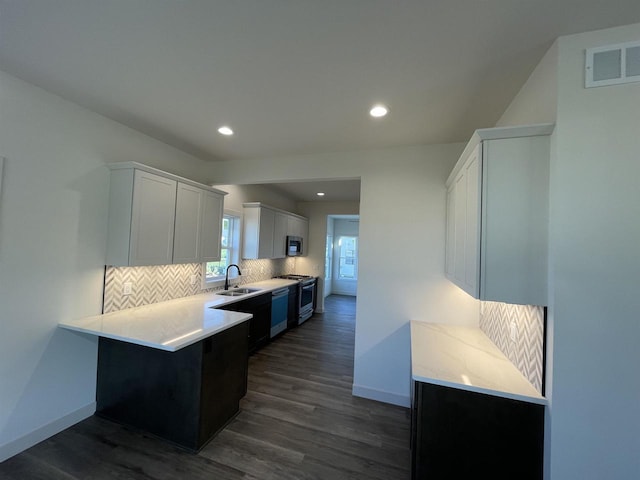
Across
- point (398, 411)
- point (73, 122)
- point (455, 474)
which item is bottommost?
point (398, 411)

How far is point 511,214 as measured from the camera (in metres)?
1.40

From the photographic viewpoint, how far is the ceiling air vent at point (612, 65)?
3.95 feet

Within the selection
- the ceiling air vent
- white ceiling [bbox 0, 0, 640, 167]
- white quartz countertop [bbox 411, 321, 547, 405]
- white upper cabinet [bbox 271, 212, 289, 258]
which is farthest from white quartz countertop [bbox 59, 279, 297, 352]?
the ceiling air vent

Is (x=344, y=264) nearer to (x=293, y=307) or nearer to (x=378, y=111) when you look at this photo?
(x=293, y=307)

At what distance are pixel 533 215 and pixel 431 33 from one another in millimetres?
1093

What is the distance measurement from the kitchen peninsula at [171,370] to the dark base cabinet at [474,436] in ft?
5.10

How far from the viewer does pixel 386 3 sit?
1.14 meters

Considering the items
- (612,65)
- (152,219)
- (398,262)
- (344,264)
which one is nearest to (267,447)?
(398,262)

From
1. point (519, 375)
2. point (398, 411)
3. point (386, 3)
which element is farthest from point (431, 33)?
point (398, 411)

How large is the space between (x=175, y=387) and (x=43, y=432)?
3.48 feet

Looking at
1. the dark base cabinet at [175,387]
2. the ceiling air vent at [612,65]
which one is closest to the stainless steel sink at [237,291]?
the dark base cabinet at [175,387]

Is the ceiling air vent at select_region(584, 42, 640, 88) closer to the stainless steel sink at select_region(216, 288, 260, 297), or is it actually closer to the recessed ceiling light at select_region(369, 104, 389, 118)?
the recessed ceiling light at select_region(369, 104, 389, 118)

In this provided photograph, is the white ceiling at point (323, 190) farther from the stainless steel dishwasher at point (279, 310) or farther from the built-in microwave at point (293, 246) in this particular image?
the stainless steel dishwasher at point (279, 310)

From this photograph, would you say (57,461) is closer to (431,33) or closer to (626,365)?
(626,365)
